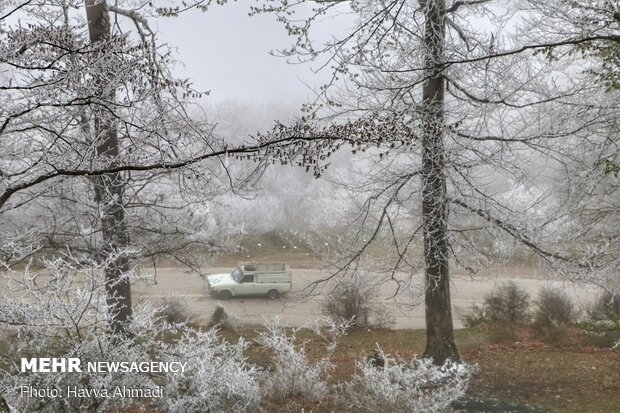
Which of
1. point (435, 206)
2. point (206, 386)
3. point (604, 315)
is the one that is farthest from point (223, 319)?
point (604, 315)

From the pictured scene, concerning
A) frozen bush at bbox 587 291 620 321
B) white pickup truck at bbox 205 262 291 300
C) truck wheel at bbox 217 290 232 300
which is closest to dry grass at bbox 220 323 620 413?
frozen bush at bbox 587 291 620 321

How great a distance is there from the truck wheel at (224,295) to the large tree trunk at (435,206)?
8.37 meters

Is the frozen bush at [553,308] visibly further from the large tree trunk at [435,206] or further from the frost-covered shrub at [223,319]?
the frost-covered shrub at [223,319]

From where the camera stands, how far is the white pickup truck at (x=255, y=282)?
54.6ft

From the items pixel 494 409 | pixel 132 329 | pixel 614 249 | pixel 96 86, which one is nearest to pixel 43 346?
pixel 132 329

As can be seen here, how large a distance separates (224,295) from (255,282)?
1.13m

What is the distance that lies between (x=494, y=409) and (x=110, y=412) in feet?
15.9

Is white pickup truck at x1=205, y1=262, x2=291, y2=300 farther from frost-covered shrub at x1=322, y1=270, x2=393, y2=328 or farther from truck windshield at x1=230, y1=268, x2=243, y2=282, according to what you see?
frost-covered shrub at x1=322, y1=270, x2=393, y2=328

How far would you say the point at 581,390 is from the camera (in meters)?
9.14

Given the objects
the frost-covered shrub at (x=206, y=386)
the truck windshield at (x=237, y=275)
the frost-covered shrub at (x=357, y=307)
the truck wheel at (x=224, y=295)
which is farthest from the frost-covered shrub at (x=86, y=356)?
the truck wheel at (x=224, y=295)

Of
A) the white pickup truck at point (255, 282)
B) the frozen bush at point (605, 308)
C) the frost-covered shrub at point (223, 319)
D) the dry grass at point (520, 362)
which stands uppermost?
the white pickup truck at point (255, 282)

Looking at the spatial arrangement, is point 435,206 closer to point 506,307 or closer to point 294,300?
point 506,307

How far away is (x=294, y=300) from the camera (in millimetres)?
16641

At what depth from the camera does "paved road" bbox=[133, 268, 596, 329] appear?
15.8m
